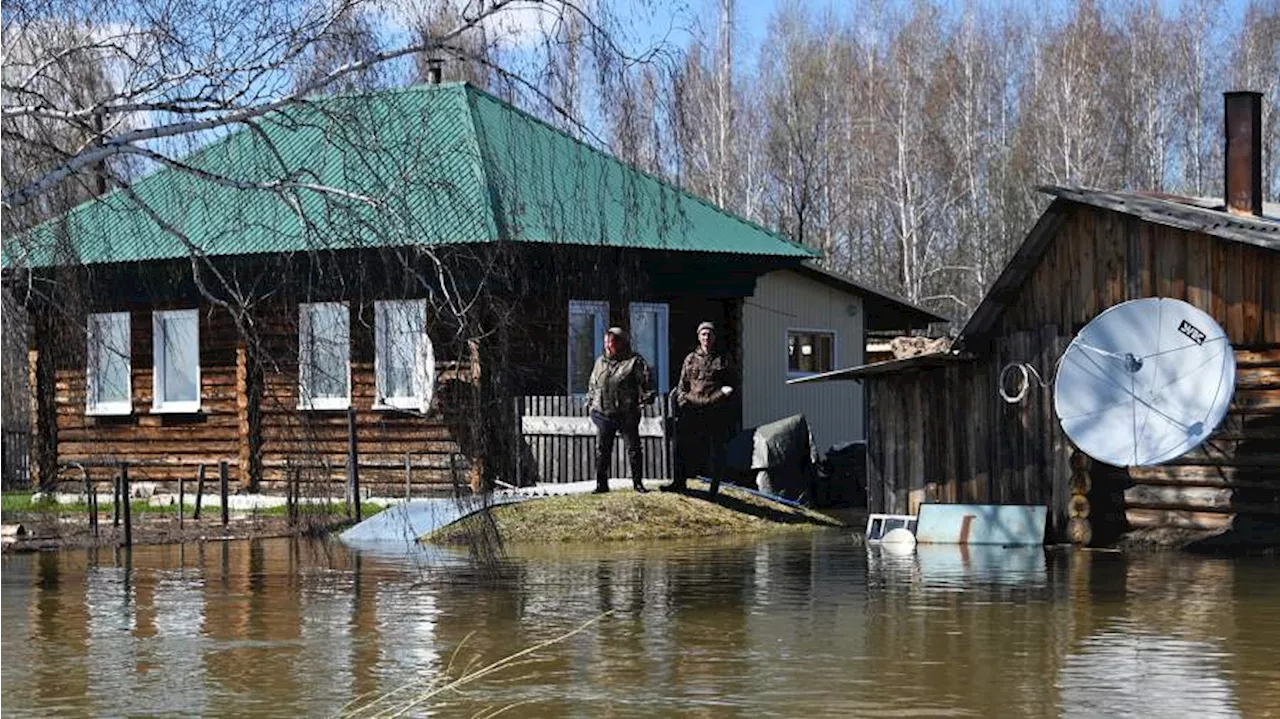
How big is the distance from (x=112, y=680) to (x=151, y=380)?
2084 centimetres

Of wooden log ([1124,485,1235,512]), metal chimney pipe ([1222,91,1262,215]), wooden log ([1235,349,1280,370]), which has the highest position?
metal chimney pipe ([1222,91,1262,215])

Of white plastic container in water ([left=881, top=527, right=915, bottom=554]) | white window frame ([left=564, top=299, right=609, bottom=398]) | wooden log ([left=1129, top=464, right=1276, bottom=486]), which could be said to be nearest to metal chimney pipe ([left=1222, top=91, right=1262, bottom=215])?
wooden log ([left=1129, top=464, right=1276, bottom=486])

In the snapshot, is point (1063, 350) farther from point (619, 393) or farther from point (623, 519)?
point (623, 519)

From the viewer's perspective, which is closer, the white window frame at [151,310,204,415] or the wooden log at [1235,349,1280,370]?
the wooden log at [1235,349,1280,370]

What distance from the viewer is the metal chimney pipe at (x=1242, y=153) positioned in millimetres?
22172

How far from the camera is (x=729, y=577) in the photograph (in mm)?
18484

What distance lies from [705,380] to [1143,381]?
563 cm

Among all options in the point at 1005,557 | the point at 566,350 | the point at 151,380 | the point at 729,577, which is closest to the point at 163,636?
the point at 729,577

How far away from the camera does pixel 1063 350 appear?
22.2 metres

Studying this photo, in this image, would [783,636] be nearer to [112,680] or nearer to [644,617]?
[644,617]

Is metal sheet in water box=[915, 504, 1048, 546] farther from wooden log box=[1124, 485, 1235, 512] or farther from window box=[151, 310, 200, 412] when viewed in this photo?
window box=[151, 310, 200, 412]

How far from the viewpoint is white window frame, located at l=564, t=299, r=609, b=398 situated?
29.7 metres

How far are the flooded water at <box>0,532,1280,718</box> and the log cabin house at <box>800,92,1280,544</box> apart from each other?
1121 millimetres

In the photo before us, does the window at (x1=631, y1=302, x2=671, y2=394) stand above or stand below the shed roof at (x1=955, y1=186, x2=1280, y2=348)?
below
